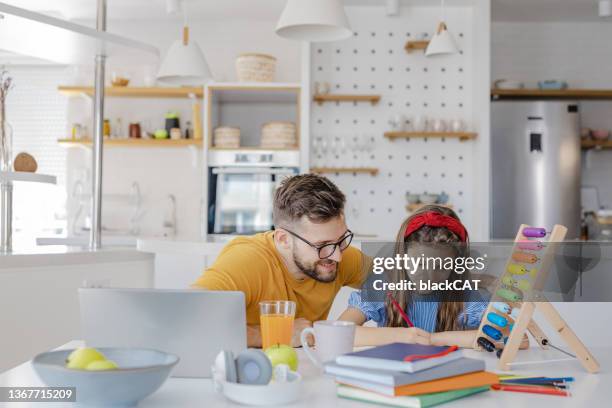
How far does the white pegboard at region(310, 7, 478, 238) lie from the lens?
552cm

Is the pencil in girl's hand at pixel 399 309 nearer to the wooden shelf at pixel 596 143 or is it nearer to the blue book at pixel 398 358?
the blue book at pixel 398 358

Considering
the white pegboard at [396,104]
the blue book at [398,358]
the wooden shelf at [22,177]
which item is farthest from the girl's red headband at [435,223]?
the white pegboard at [396,104]

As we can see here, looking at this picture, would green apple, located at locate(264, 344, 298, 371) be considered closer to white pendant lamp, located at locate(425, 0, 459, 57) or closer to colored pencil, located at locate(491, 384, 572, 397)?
colored pencil, located at locate(491, 384, 572, 397)

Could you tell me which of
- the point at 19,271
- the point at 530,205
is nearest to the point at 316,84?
the point at 530,205

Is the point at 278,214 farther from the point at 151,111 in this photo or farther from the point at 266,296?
the point at 151,111

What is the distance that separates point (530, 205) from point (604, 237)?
60cm

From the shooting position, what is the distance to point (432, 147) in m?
5.52

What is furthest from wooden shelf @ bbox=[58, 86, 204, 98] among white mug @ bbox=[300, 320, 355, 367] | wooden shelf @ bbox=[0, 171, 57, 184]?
white mug @ bbox=[300, 320, 355, 367]

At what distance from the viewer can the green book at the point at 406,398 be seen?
1.03 m

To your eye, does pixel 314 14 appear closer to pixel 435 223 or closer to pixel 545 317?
pixel 435 223

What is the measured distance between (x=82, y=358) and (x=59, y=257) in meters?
1.74

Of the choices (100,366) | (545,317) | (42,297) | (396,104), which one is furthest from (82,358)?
(396,104)

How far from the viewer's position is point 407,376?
1.05 metres

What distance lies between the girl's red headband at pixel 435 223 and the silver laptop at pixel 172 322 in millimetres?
751
